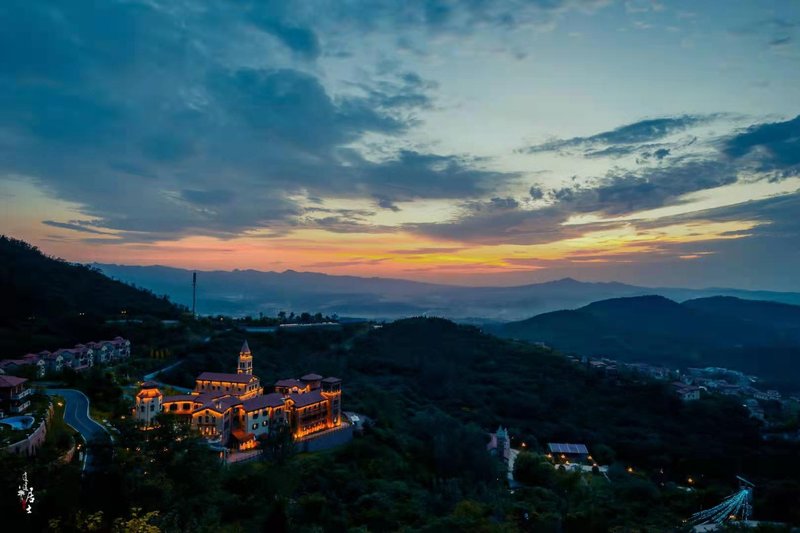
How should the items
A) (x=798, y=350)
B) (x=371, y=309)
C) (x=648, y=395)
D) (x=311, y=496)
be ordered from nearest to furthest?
(x=311, y=496) < (x=648, y=395) < (x=798, y=350) < (x=371, y=309)

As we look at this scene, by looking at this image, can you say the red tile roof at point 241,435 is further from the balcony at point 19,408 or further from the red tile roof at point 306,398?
the balcony at point 19,408

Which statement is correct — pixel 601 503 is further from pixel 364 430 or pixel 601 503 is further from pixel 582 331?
pixel 582 331

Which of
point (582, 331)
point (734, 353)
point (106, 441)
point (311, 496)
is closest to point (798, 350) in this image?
point (734, 353)

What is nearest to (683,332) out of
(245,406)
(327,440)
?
(327,440)

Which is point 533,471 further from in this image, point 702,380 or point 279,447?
point 702,380

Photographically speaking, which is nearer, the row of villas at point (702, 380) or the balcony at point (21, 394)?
the balcony at point (21, 394)

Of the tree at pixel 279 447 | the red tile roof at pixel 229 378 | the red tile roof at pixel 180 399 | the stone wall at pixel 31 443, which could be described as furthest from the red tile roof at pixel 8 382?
the tree at pixel 279 447
